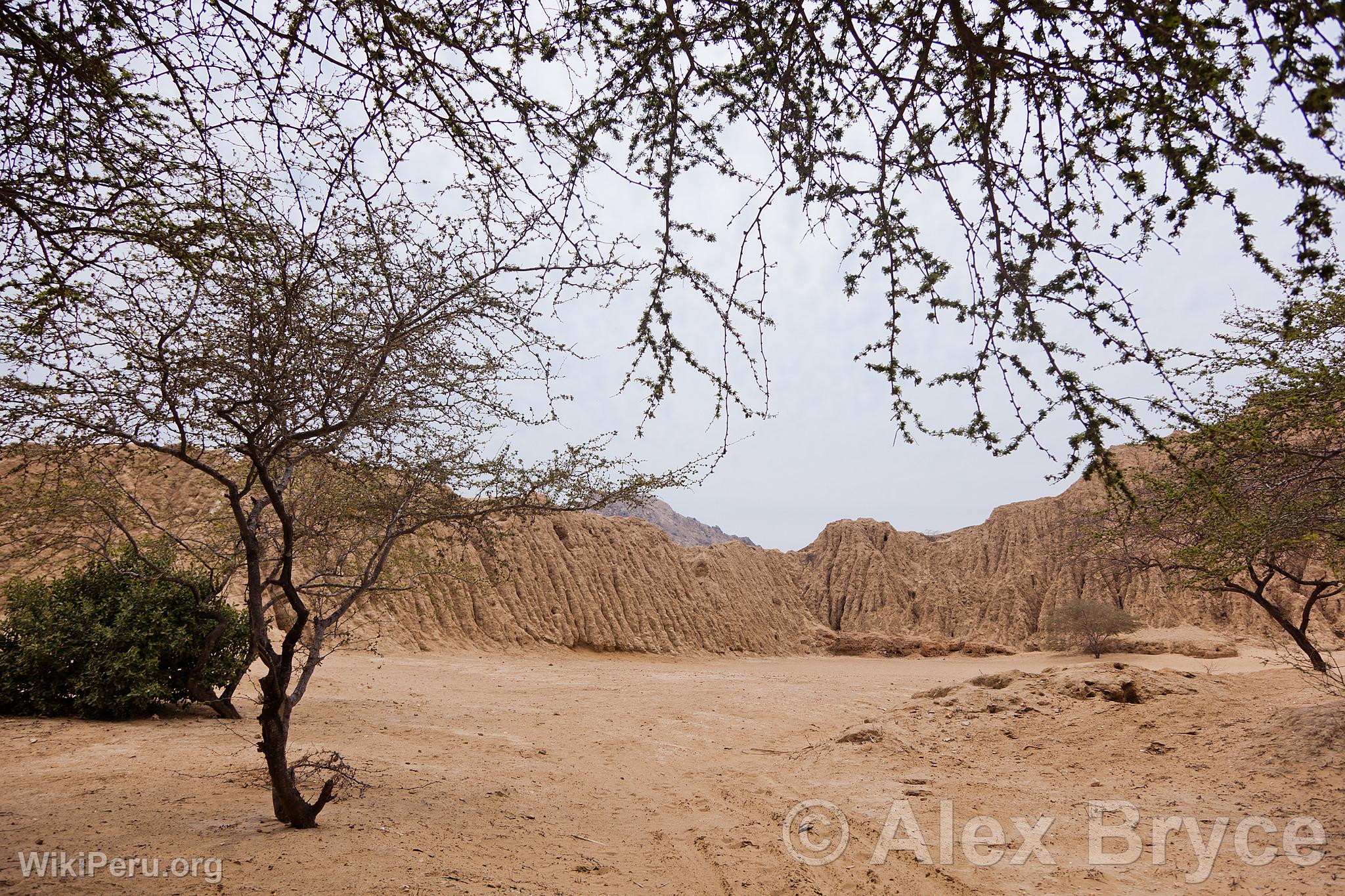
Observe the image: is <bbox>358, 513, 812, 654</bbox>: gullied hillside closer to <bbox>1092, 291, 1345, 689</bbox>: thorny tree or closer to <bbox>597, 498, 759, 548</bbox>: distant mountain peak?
<bbox>1092, 291, 1345, 689</bbox>: thorny tree

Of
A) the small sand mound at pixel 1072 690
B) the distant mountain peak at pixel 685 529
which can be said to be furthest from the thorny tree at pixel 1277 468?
the distant mountain peak at pixel 685 529

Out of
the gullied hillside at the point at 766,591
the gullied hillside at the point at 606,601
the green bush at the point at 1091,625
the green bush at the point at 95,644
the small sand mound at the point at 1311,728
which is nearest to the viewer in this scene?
the small sand mound at the point at 1311,728

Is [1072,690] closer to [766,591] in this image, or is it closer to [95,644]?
[95,644]

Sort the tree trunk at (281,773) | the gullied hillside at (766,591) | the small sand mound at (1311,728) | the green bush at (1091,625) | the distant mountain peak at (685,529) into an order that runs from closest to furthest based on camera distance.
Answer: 1. the tree trunk at (281,773)
2. the small sand mound at (1311,728)
3. the gullied hillside at (766,591)
4. the green bush at (1091,625)
5. the distant mountain peak at (685,529)

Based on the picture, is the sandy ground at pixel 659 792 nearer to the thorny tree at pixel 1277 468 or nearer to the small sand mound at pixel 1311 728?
the small sand mound at pixel 1311 728

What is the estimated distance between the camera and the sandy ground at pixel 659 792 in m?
4.37

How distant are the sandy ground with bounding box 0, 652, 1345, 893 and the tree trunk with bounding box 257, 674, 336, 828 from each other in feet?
0.44

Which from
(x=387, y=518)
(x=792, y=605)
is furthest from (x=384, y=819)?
(x=792, y=605)

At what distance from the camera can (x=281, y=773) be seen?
459 cm

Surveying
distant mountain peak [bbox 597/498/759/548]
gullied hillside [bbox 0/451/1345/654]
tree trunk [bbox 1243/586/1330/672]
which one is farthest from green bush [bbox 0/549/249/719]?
distant mountain peak [bbox 597/498/759/548]

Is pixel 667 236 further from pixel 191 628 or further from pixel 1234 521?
pixel 191 628

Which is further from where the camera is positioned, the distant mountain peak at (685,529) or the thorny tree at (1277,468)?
the distant mountain peak at (685,529)

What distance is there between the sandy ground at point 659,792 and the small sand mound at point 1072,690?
0.28 meters

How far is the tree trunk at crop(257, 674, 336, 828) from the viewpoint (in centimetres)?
454
